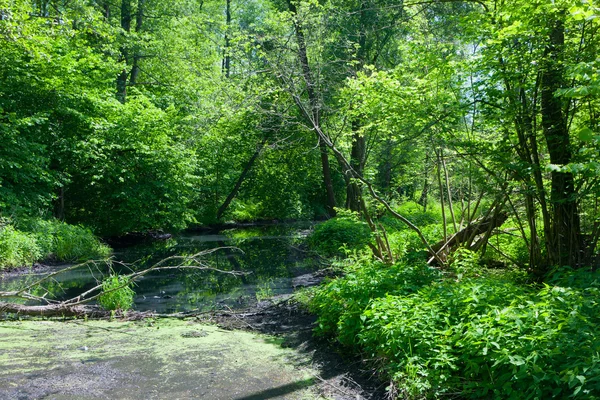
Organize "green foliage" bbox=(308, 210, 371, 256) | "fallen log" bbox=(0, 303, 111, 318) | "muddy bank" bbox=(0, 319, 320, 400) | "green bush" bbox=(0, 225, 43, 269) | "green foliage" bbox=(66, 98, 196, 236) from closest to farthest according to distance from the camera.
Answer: "muddy bank" bbox=(0, 319, 320, 400)
"fallen log" bbox=(0, 303, 111, 318)
"green bush" bbox=(0, 225, 43, 269)
"green foliage" bbox=(308, 210, 371, 256)
"green foliage" bbox=(66, 98, 196, 236)

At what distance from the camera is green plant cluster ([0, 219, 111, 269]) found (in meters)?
12.4

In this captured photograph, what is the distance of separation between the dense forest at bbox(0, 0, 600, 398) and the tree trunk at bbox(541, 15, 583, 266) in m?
0.02

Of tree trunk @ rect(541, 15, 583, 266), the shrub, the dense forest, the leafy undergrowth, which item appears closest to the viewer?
the leafy undergrowth

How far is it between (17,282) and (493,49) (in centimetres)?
1015

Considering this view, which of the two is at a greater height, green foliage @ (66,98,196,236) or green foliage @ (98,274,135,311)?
green foliage @ (66,98,196,236)

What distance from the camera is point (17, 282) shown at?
35.9ft

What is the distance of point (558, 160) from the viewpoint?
267 inches

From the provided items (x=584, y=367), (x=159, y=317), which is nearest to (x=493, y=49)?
(x=584, y=367)

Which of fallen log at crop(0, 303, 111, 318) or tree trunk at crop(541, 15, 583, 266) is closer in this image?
tree trunk at crop(541, 15, 583, 266)

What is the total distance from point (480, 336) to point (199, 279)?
9.00 metres

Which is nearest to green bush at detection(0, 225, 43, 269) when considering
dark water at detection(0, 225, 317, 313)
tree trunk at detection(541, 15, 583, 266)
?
dark water at detection(0, 225, 317, 313)

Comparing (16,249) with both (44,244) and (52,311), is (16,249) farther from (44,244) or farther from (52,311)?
(52,311)

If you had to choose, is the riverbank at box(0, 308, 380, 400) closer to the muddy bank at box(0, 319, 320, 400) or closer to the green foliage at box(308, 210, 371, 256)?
the muddy bank at box(0, 319, 320, 400)

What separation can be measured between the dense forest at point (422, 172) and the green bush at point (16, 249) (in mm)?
48
